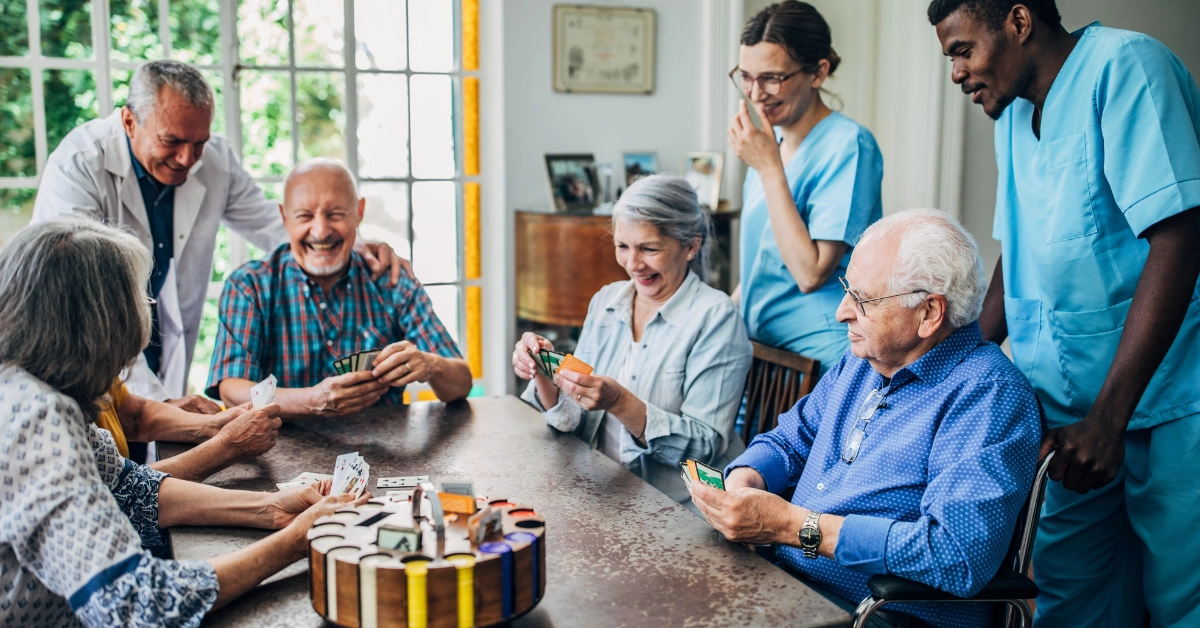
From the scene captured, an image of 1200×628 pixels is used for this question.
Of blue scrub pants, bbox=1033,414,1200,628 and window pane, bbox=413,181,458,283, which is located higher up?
window pane, bbox=413,181,458,283

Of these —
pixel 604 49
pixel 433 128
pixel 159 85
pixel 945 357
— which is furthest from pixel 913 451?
pixel 433 128

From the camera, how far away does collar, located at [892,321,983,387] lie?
1670mm

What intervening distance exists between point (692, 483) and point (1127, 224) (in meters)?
0.97

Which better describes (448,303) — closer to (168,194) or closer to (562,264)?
(562,264)

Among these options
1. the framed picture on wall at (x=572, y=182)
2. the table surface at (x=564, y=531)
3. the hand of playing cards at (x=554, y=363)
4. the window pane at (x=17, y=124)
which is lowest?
the table surface at (x=564, y=531)

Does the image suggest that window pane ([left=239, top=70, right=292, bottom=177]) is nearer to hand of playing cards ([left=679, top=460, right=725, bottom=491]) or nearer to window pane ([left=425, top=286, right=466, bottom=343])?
window pane ([left=425, top=286, right=466, bottom=343])

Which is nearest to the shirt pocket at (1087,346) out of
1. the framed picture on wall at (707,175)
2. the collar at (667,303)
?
the collar at (667,303)

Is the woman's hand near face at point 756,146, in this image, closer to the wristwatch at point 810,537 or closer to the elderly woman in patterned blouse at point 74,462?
the wristwatch at point 810,537

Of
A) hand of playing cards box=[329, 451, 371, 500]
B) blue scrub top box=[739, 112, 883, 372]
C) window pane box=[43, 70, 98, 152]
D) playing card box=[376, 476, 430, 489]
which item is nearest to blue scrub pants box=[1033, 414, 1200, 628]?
blue scrub top box=[739, 112, 883, 372]

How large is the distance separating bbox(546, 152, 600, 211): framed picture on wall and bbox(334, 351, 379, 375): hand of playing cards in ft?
7.12

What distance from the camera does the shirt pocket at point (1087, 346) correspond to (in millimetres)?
1833

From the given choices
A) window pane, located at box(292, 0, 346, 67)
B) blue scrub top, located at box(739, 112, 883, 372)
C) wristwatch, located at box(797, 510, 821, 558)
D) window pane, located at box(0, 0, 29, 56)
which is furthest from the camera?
window pane, located at box(292, 0, 346, 67)

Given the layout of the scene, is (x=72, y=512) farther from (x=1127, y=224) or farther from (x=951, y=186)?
(x=951, y=186)

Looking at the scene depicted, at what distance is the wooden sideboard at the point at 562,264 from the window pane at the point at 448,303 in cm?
47
